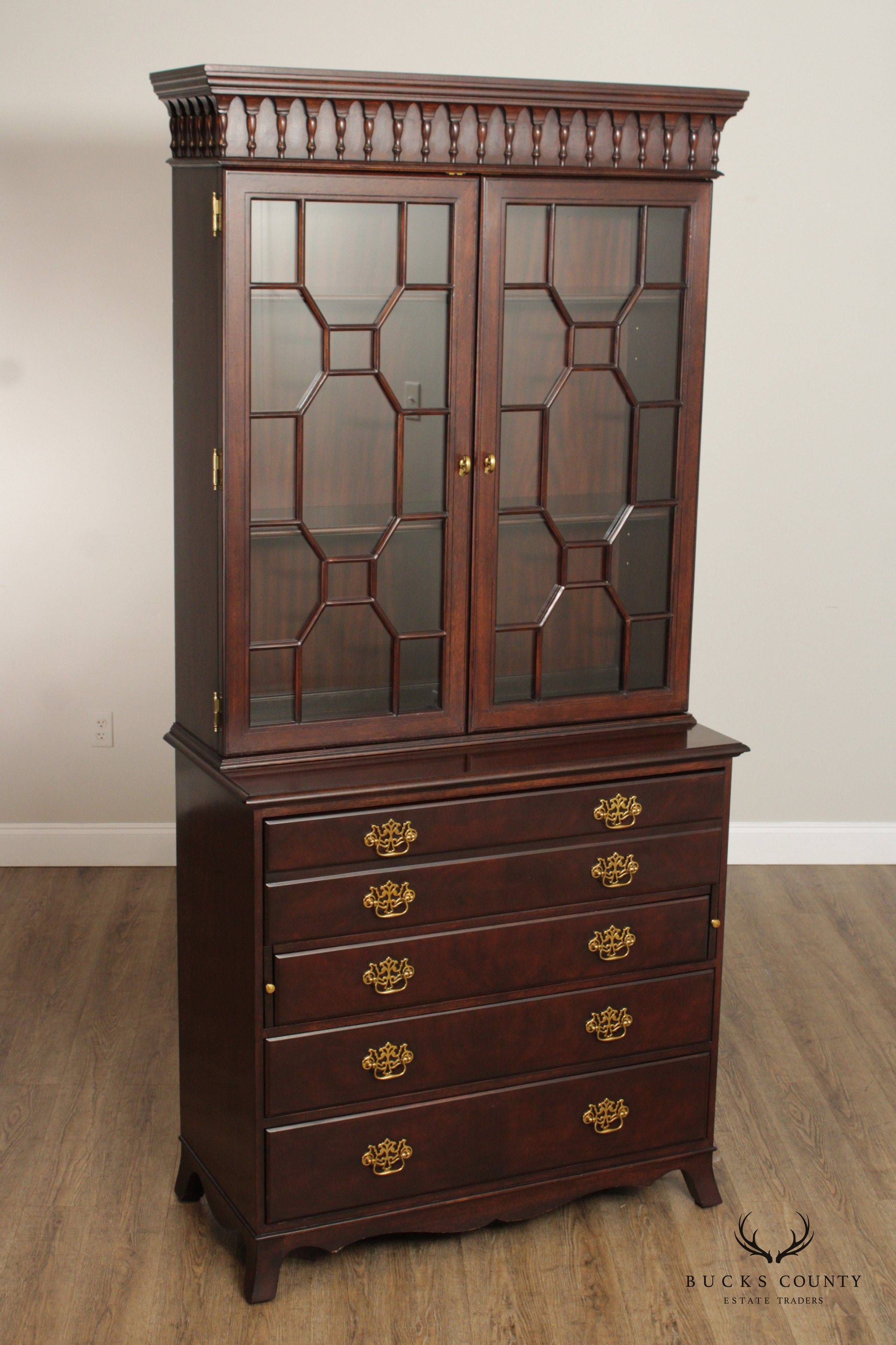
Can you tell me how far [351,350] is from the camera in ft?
6.76

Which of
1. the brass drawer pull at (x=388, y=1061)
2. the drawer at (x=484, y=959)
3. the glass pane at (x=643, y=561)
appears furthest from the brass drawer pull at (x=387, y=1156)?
the glass pane at (x=643, y=561)

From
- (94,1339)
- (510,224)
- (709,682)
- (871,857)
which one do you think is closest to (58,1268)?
(94,1339)

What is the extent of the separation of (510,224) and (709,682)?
2.04 metres

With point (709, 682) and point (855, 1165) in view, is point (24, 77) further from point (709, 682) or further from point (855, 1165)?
point (855, 1165)

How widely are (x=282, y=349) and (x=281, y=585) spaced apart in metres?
0.35

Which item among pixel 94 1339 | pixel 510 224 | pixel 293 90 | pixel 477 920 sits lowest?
pixel 94 1339

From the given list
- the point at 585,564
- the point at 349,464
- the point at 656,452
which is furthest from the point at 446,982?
the point at 656,452

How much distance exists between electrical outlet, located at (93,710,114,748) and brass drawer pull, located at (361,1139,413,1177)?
6.10 feet

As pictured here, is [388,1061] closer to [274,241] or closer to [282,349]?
[282,349]

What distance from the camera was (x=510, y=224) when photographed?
2104 millimetres

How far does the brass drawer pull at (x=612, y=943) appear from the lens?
227 cm

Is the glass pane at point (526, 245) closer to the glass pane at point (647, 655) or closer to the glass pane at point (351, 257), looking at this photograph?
the glass pane at point (351, 257)

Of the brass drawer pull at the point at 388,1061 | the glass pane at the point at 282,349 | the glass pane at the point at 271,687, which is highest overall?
the glass pane at the point at 282,349

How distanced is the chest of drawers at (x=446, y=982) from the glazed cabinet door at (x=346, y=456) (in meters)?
0.13
